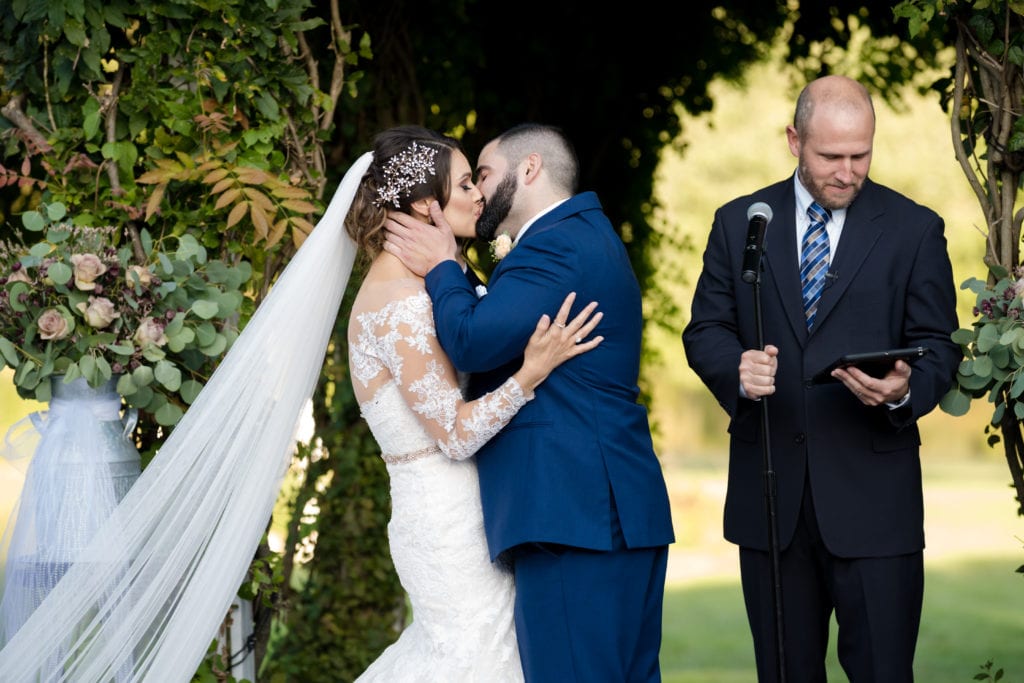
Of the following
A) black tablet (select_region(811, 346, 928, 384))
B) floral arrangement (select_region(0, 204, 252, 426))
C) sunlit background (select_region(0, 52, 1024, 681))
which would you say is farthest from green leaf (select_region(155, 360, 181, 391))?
sunlit background (select_region(0, 52, 1024, 681))

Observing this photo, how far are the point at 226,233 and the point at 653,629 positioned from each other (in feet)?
5.89

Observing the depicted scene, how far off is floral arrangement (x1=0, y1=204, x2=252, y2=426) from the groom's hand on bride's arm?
2.10 ft

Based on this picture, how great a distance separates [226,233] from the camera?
4.09 m

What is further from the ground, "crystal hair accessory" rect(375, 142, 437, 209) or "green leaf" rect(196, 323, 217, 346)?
"crystal hair accessory" rect(375, 142, 437, 209)

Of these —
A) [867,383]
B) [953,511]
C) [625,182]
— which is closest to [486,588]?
[867,383]

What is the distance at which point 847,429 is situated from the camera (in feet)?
11.4

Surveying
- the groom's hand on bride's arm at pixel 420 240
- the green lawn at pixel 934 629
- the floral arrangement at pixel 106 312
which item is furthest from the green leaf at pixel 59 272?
the green lawn at pixel 934 629

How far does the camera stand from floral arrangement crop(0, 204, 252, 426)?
11.6 feet

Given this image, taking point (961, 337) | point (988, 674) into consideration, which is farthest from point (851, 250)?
point (988, 674)

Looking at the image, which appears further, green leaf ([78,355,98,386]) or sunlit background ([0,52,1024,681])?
sunlit background ([0,52,1024,681])

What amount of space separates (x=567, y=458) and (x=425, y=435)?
1.30 feet

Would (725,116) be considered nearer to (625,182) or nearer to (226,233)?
(625,182)

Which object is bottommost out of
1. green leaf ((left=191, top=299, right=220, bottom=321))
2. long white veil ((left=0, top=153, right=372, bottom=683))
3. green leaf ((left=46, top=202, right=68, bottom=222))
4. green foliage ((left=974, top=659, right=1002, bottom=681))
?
green foliage ((left=974, top=659, right=1002, bottom=681))

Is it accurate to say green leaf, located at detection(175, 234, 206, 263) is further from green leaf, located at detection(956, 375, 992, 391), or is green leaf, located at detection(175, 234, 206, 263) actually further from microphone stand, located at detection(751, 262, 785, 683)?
green leaf, located at detection(956, 375, 992, 391)
